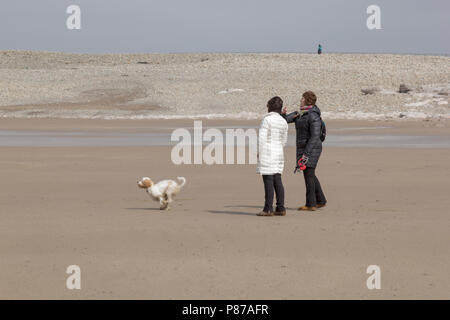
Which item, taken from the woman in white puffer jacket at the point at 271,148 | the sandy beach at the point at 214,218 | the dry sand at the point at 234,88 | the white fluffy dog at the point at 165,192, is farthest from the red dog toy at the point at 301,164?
the dry sand at the point at 234,88

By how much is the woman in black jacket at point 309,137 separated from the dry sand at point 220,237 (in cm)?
38

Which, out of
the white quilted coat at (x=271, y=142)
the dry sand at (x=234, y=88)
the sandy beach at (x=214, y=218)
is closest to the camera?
the sandy beach at (x=214, y=218)

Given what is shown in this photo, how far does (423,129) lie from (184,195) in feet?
57.5

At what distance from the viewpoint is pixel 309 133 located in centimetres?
1064

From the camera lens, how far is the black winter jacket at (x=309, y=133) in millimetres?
10539

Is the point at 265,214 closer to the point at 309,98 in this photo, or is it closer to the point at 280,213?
the point at 280,213

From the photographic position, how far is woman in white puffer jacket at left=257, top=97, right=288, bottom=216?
1009 cm

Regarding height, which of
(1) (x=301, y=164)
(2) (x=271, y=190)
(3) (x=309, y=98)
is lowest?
(2) (x=271, y=190)

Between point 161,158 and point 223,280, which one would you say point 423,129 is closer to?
point 161,158

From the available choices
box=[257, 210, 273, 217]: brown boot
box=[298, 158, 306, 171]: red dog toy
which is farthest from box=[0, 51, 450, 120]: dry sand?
box=[257, 210, 273, 217]: brown boot

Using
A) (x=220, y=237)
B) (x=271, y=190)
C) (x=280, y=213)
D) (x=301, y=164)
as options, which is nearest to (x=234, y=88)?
(x=301, y=164)

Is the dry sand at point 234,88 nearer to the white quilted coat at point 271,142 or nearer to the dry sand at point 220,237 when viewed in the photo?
the dry sand at point 220,237

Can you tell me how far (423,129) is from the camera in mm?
28125

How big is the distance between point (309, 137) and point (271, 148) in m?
0.78
